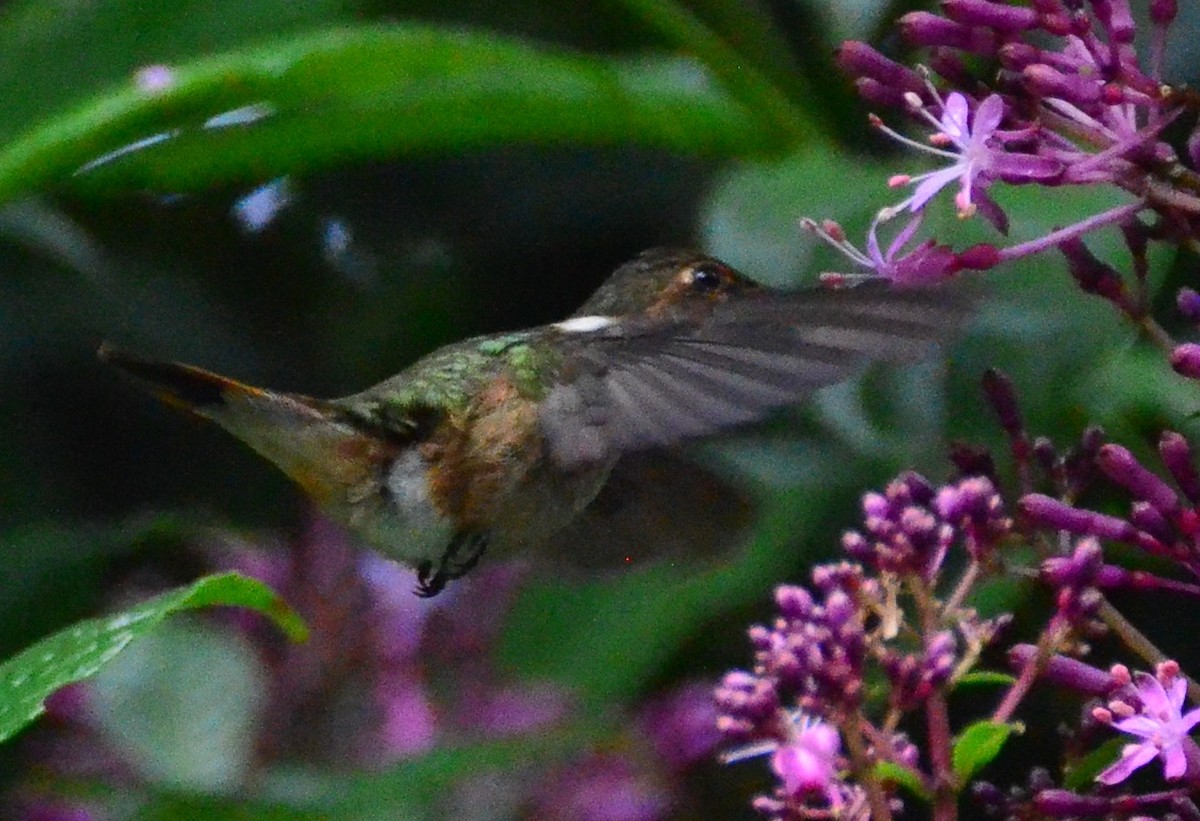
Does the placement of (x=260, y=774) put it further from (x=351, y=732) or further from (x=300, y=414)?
(x=300, y=414)

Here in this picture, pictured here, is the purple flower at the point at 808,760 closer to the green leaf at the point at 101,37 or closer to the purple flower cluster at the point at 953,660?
the purple flower cluster at the point at 953,660

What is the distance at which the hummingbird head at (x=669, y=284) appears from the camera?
4.35 feet

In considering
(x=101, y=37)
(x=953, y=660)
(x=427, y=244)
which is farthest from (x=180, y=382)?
(x=427, y=244)

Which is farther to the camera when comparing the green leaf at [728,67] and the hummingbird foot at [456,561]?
the green leaf at [728,67]

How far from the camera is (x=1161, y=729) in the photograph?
89 cm

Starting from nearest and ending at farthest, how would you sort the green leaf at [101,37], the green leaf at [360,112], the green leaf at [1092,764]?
the green leaf at [1092,764]
the green leaf at [360,112]
the green leaf at [101,37]

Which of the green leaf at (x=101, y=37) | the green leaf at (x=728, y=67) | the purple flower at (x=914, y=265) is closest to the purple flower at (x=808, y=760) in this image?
the purple flower at (x=914, y=265)

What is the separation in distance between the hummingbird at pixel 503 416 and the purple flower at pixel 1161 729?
0.30 meters

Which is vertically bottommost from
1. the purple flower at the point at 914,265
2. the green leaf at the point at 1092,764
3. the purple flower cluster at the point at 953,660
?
the green leaf at the point at 1092,764

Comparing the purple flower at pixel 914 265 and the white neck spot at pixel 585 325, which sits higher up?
the purple flower at pixel 914 265

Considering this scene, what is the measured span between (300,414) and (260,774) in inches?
16.0

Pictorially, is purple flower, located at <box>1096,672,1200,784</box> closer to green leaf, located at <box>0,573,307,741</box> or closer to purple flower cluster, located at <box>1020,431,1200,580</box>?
purple flower cluster, located at <box>1020,431,1200,580</box>

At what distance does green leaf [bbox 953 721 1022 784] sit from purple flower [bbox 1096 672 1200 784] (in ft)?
0.19

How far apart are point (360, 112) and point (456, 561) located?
0.58 meters
